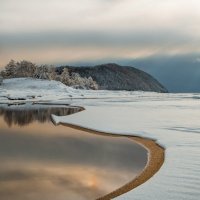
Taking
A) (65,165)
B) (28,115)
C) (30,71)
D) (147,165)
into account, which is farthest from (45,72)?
(147,165)

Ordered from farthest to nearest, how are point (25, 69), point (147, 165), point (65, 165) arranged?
1. point (25, 69)
2. point (147, 165)
3. point (65, 165)

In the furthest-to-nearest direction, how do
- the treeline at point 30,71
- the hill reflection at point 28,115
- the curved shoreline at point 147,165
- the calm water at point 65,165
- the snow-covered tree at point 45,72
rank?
the treeline at point 30,71
the snow-covered tree at point 45,72
the hill reflection at point 28,115
the curved shoreline at point 147,165
the calm water at point 65,165

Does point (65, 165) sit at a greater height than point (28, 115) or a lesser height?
greater

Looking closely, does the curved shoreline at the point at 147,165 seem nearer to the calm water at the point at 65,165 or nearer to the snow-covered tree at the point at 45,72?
the calm water at the point at 65,165

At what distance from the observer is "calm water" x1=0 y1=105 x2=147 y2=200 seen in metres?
13.0

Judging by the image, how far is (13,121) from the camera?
3812cm

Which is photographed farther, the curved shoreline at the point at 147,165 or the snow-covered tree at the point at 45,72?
the snow-covered tree at the point at 45,72

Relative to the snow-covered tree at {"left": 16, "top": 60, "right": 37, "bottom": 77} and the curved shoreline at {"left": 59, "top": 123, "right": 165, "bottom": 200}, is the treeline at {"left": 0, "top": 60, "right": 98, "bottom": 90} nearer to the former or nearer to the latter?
the snow-covered tree at {"left": 16, "top": 60, "right": 37, "bottom": 77}

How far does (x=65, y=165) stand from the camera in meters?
17.0

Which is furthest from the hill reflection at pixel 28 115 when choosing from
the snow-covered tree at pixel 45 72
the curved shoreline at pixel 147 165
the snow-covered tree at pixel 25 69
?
the snow-covered tree at pixel 25 69

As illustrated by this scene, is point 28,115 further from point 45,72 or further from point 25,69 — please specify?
point 25,69

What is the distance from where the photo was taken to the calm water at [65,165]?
13047 millimetres

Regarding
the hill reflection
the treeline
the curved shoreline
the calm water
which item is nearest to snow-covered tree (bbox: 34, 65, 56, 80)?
the treeline

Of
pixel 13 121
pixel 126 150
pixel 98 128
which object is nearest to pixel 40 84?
pixel 13 121
